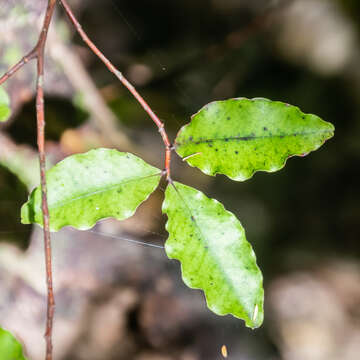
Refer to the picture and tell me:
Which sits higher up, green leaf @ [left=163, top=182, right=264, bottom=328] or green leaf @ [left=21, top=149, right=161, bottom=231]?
green leaf @ [left=21, top=149, right=161, bottom=231]

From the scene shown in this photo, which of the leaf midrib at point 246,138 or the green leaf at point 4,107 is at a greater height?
the green leaf at point 4,107

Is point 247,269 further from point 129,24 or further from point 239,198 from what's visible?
point 129,24

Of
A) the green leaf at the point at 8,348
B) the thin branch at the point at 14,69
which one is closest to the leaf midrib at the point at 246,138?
the thin branch at the point at 14,69

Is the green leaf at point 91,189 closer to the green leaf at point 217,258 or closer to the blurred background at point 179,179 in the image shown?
the green leaf at point 217,258

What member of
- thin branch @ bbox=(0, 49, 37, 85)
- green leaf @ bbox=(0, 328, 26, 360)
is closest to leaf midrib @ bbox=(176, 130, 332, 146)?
thin branch @ bbox=(0, 49, 37, 85)

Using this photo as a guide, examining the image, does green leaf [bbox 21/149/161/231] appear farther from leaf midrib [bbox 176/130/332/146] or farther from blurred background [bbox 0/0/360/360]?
blurred background [bbox 0/0/360/360]

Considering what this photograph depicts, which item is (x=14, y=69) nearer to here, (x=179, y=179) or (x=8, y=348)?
(x=8, y=348)
